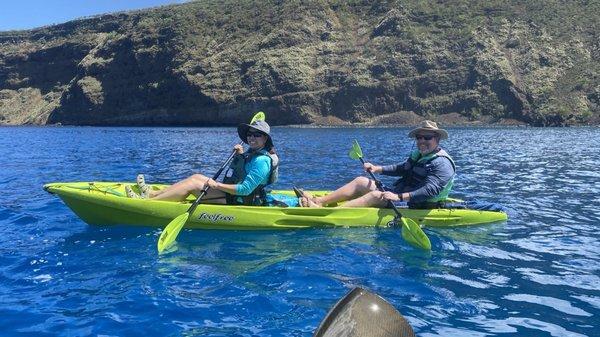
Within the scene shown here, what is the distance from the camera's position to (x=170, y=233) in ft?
29.6

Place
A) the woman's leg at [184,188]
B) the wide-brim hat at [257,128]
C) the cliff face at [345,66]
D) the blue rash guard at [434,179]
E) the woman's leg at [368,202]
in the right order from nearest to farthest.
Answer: the wide-brim hat at [257,128] < the woman's leg at [184,188] < the blue rash guard at [434,179] < the woman's leg at [368,202] < the cliff face at [345,66]

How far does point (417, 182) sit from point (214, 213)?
4096mm

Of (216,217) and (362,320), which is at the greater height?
(362,320)

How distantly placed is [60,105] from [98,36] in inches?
963

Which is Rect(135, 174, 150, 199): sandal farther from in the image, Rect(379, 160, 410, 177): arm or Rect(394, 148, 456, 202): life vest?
Rect(394, 148, 456, 202): life vest

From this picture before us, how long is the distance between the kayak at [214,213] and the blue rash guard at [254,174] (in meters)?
0.44

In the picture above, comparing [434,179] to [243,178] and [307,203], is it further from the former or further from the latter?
[243,178]

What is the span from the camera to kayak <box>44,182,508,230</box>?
401 inches

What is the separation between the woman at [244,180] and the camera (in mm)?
9922

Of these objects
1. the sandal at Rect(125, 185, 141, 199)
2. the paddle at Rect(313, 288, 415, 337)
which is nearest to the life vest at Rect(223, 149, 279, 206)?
the sandal at Rect(125, 185, 141, 199)

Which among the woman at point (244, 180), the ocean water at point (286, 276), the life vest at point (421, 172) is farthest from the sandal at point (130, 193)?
the life vest at point (421, 172)

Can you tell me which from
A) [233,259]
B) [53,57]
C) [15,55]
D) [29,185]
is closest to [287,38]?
[53,57]

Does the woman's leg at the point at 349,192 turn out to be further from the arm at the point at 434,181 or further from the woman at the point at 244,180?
the woman at the point at 244,180

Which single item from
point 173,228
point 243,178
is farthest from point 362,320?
point 243,178
